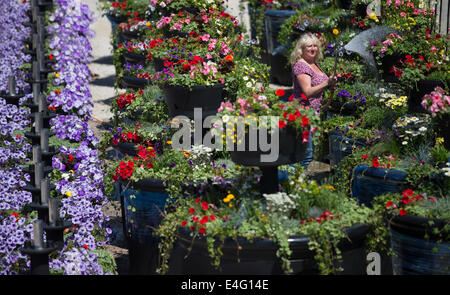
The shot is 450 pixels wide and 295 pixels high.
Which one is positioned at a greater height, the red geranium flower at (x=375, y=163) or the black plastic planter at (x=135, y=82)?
the black plastic planter at (x=135, y=82)

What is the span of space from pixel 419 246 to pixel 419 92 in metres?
1.59

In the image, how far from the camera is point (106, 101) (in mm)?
11680

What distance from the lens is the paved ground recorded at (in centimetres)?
664

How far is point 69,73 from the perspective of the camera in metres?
7.34

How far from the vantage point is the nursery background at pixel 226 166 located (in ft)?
15.6

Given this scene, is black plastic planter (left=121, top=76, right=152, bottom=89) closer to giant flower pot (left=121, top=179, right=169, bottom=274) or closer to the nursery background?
the nursery background

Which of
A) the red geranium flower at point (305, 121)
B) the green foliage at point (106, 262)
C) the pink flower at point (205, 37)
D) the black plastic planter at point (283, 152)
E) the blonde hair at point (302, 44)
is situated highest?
the pink flower at point (205, 37)

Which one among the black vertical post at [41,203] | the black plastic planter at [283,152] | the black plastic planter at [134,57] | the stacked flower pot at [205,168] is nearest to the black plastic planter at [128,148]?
the stacked flower pot at [205,168]

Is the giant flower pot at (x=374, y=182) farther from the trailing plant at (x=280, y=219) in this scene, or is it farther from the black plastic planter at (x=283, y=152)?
the black plastic planter at (x=283, y=152)

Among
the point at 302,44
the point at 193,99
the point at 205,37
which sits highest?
the point at 205,37

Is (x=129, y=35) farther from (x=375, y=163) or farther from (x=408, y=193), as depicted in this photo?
(x=408, y=193)

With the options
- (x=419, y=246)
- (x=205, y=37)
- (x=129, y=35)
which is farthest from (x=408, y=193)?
(x=129, y=35)

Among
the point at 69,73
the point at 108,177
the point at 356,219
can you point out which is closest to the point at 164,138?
the point at 108,177

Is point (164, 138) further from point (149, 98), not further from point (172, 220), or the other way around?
point (172, 220)
